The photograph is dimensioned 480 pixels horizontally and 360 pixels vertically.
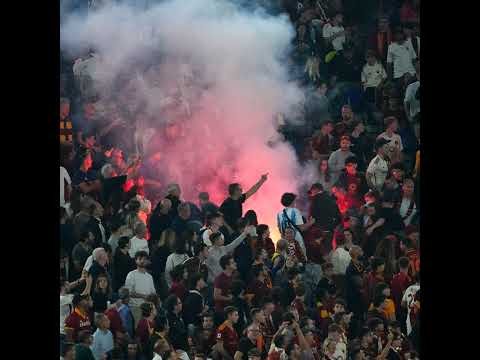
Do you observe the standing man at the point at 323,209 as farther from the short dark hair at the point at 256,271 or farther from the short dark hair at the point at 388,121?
the short dark hair at the point at 388,121

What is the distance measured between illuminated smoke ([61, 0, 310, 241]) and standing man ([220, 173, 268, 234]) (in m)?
0.04

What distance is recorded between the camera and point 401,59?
9023mm

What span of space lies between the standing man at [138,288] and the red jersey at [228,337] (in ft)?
2.19

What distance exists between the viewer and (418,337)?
8852mm

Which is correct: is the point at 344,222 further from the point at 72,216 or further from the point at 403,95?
the point at 72,216

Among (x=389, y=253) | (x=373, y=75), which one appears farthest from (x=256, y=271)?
(x=373, y=75)

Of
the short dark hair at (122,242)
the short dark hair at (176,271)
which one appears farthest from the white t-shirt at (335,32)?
the short dark hair at (122,242)

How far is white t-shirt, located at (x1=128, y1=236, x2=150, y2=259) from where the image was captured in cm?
878

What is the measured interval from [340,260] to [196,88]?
195 cm

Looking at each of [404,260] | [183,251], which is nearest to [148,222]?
[183,251]

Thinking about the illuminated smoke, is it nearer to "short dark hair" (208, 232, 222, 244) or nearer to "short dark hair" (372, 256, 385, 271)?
"short dark hair" (208, 232, 222, 244)

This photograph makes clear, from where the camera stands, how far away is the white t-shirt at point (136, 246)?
8781mm

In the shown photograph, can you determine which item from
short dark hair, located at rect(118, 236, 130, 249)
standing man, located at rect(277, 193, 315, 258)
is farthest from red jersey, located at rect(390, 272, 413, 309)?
short dark hair, located at rect(118, 236, 130, 249)
